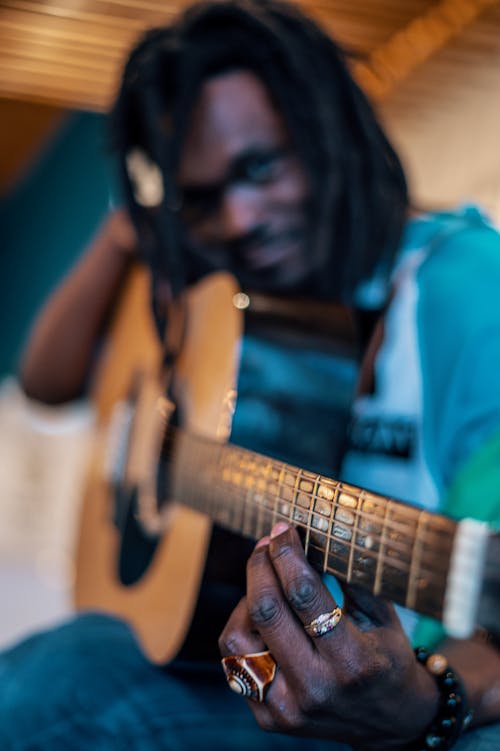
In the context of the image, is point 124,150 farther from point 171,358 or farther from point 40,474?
point 40,474

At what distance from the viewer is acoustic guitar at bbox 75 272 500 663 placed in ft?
1.25

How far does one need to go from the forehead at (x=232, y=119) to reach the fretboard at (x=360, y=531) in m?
0.51

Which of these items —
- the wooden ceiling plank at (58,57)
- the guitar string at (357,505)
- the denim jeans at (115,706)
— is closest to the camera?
the guitar string at (357,505)

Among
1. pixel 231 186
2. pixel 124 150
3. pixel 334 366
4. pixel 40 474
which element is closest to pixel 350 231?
pixel 231 186

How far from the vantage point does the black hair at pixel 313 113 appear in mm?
911

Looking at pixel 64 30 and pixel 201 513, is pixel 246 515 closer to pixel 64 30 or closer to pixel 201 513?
pixel 201 513

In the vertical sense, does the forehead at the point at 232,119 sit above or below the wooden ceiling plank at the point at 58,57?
above

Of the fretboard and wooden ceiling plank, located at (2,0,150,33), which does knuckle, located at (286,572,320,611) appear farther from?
wooden ceiling plank, located at (2,0,150,33)

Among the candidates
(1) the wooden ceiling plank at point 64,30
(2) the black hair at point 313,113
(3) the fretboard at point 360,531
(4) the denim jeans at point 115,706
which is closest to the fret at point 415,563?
(3) the fretboard at point 360,531

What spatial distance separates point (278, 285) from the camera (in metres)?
0.95

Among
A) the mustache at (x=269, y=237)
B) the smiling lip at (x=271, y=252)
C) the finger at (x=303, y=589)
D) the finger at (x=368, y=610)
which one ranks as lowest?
the smiling lip at (x=271, y=252)

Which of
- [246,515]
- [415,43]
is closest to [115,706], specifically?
[246,515]

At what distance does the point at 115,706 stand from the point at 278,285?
0.46 m

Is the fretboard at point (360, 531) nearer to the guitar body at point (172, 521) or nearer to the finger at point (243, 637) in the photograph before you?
the finger at point (243, 637)
